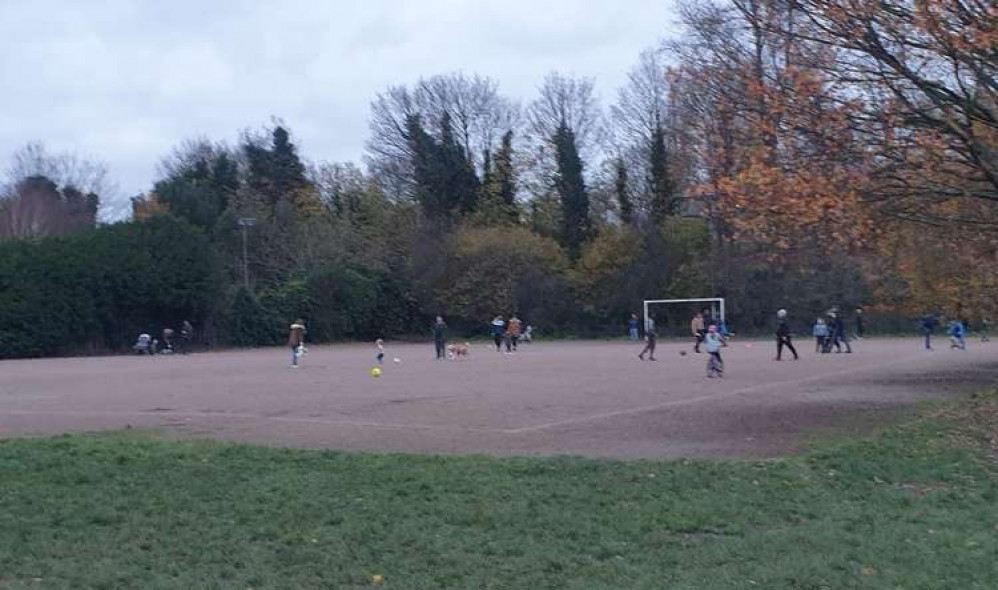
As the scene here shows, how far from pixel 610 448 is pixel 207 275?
4860cm

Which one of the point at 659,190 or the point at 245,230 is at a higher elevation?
the point at 659,190

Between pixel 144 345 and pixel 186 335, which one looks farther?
pixel 186 335

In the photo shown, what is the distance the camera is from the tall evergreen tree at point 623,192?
245 feet

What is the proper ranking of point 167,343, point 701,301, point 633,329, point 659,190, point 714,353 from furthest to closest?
1. point 659,190
2. point 633,329
3. point 701,301
4. point 167,343
5. point 714,353

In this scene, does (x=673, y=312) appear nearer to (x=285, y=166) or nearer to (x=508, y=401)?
(x=285, y=166)

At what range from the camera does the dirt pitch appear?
57.4ft

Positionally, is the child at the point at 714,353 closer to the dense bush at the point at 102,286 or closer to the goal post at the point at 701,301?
the goal post at the point at 701,301

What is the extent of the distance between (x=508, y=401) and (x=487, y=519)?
1289 cm

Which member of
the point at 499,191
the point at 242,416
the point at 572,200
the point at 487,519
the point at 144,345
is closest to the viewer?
the point at 487,519

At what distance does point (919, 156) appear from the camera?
1805cm

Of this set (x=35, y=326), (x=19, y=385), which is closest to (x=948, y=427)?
(x=19, y=385)

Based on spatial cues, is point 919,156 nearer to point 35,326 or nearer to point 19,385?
point 19,385

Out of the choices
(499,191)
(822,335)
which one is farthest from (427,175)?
(822,335)

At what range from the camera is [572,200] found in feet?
247
